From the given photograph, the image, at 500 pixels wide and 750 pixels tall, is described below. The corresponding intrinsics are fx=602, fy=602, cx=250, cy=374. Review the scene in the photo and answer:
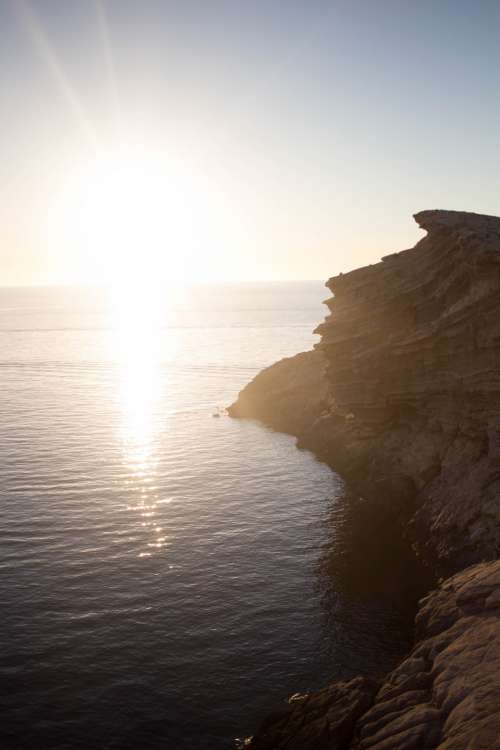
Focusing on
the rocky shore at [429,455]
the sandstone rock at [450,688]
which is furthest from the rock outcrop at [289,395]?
the sandstone rock at [450,688]

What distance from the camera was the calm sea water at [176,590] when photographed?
3831 cm

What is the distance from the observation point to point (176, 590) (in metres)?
52.9

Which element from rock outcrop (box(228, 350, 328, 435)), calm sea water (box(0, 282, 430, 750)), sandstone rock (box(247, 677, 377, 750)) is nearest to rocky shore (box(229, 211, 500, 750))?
sandstone rock (box(247, 677, 377, 750))

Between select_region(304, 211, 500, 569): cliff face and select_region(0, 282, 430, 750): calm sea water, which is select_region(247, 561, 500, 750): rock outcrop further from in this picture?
select_region(304, 211, 500, 569): cliff face

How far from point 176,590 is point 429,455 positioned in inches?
1306

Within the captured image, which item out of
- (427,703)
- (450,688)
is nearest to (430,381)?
(450,688)

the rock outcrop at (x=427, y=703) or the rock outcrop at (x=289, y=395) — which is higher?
the rock outcrop at (x=289, y=395)

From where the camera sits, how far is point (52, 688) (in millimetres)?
39531

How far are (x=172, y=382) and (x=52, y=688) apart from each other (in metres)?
136

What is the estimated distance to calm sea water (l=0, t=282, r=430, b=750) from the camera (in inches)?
1508

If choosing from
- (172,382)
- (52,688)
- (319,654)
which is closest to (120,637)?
(52,688)

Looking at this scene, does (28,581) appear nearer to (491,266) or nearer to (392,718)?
(392,718)

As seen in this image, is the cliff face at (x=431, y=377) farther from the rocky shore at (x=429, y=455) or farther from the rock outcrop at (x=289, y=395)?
the rock outcrop at (x=289, y=395)

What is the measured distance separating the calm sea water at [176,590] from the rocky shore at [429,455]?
4492 millimetres
